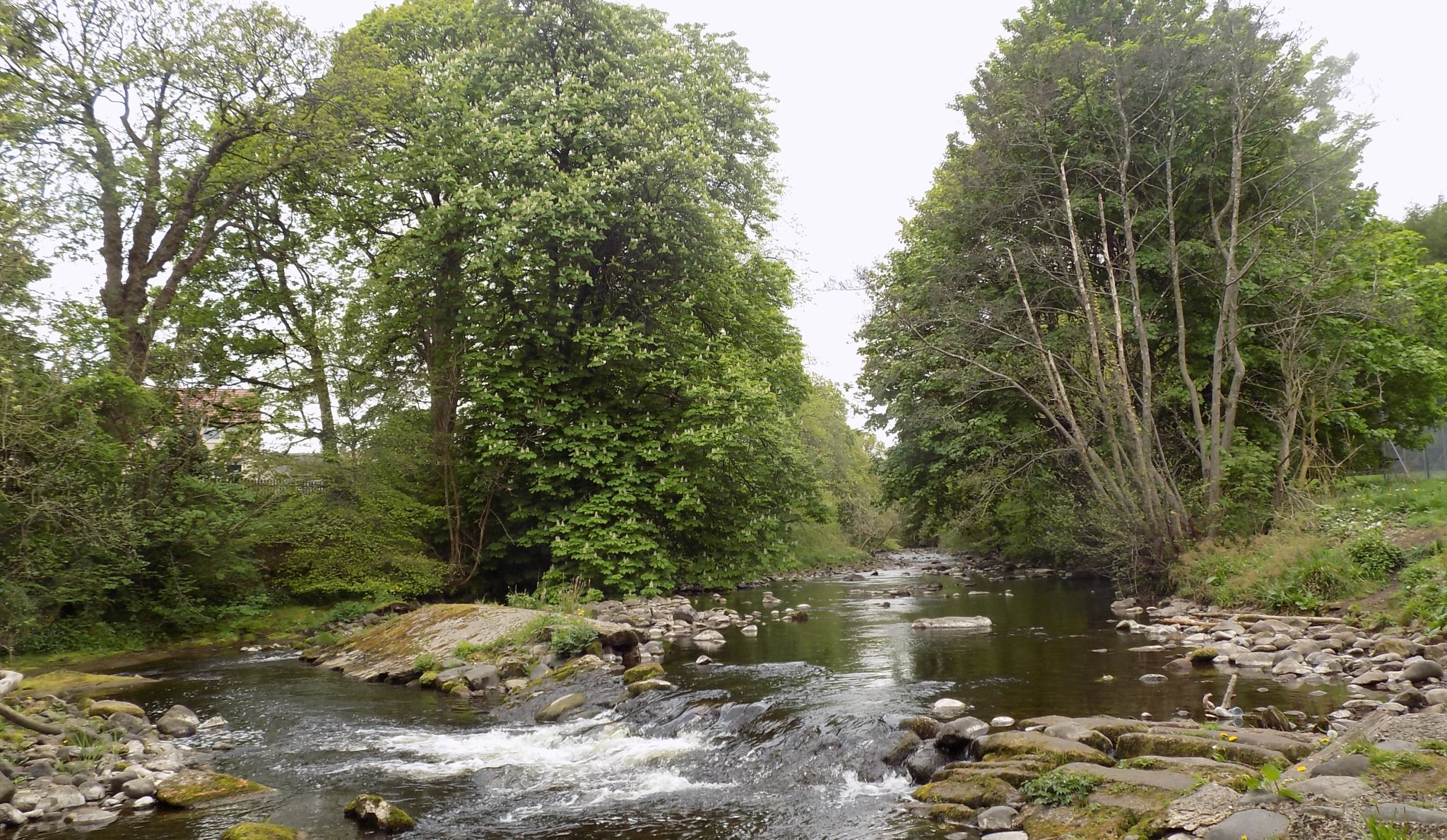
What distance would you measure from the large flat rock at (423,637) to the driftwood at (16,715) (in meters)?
5.13

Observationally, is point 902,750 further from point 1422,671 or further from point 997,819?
point 1422,671

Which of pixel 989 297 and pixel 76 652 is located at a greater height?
pixel 989 297

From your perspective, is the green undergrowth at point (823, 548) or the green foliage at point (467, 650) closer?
the green foliage at point (467, 650)

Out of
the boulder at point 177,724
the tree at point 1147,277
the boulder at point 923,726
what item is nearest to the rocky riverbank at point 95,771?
the boulder at point 177,724

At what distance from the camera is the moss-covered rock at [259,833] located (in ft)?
21.0

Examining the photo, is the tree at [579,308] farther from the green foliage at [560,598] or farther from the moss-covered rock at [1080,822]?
the moss-covered rock at [1080,822]

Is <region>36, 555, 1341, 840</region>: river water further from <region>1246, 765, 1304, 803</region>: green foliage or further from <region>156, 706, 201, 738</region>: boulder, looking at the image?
<region>1246, 765, 1304, 803</region>: green foliage

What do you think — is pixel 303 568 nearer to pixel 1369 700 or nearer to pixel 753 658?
pixel 753 658

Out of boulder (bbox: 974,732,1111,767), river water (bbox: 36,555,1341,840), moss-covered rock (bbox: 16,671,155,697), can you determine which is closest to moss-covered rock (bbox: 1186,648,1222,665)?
river water (bbox: 36,555,1341,840)

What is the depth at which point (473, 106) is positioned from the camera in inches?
812

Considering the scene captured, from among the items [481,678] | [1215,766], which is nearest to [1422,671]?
[1215,766]

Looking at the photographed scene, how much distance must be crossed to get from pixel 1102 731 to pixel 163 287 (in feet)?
65.8

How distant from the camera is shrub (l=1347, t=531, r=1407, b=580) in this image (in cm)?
1362

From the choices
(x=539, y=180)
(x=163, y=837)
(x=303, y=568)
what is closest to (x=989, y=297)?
(x=539, y=180)
